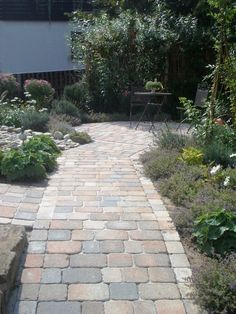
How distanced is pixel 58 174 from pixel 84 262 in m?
2.67

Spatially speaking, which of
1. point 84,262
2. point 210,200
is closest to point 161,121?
point 210,200

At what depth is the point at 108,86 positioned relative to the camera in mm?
12070

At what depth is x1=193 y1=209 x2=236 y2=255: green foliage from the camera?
3680 mm

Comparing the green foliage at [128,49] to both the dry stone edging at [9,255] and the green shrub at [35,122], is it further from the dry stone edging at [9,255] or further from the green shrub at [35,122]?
the dry stone edging at [9,255]

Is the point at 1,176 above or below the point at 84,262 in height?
below

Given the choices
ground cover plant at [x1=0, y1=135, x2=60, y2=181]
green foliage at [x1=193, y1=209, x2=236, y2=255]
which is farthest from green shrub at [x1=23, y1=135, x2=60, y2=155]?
green foliage at [x1=193, y1=209, x2=236, y2=255]

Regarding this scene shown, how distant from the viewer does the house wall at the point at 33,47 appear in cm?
1728

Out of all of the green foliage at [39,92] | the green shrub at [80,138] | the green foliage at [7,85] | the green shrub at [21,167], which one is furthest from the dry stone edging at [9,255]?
the green foliage at [7,85]

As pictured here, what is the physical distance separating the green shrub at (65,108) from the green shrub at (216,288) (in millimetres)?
8110

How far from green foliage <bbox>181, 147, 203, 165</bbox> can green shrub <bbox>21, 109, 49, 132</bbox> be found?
391 cm

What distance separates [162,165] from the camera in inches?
239

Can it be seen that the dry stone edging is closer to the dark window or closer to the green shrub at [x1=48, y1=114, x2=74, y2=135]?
the green shrub at [x1=48, y1=114, x2=74, y2=135]

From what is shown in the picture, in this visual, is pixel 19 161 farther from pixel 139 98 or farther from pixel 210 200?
pixel 139 98

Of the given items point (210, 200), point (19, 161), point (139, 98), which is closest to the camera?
point (210, 200)
